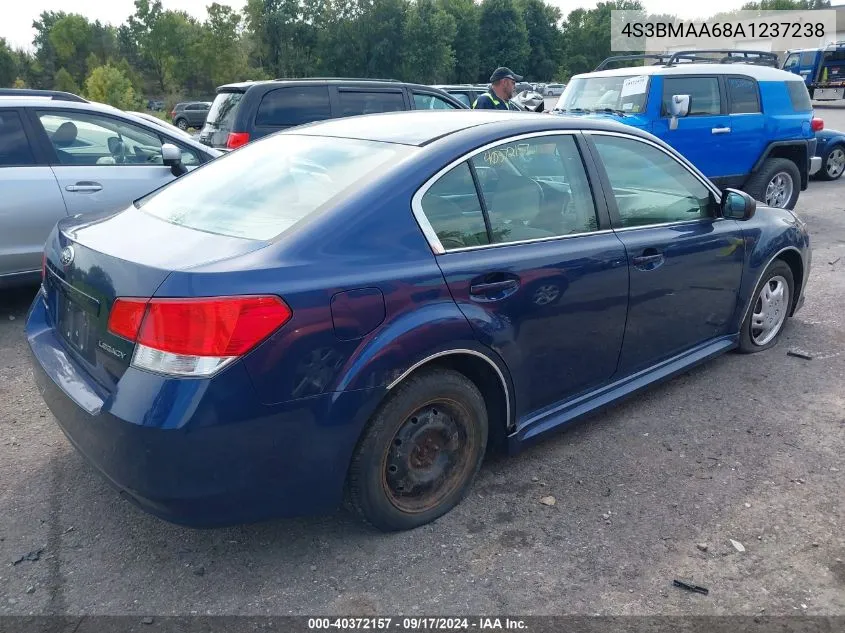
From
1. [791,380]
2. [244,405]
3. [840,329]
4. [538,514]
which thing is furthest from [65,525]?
[840,329]

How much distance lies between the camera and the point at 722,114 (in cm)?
907

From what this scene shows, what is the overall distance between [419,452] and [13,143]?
13.9ft

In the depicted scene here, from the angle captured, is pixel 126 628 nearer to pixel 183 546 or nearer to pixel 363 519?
pixel 183 546

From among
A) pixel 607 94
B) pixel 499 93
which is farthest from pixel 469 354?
pixel 607 94

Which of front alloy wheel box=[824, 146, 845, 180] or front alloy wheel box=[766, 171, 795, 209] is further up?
front alloy wheel box=[766, 171, 795, 209]

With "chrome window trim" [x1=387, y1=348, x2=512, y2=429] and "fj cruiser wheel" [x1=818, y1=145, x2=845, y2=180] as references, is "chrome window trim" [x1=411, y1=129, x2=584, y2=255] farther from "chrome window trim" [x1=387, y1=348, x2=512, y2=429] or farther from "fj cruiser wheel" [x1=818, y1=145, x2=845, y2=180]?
"fj cruiser wheel" [x1=818, y1=145, x2=845, y2=180]

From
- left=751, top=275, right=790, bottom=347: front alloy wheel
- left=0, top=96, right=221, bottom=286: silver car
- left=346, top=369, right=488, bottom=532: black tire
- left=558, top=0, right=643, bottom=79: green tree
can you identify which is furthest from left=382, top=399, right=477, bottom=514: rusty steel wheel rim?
left=558, top=0, right=643, bottom=79: green tree

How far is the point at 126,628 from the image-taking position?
7.85 ft

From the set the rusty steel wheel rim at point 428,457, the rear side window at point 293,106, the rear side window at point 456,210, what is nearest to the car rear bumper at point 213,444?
the rusty steel wheel rim at point 428,457

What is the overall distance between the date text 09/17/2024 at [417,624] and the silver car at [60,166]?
3.83 meters

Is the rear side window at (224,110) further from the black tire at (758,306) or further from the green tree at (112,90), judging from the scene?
the green tree at (112,90)

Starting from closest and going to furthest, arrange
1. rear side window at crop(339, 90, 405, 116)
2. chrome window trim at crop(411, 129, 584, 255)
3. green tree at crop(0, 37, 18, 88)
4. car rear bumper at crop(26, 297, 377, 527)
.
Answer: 1. car rear bumper at crop(26, 297, 377, 527)
2. chrome window trim at crop(411, 129, 584, 255)
3. rear side window at crop(339, 90, 405, 116)
4. green tree at crop(0, 37, 18, 88)

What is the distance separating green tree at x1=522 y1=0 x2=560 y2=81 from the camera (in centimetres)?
8231

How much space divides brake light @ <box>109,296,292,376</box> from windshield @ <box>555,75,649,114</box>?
755 cm
